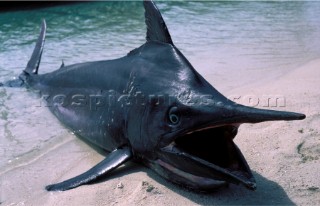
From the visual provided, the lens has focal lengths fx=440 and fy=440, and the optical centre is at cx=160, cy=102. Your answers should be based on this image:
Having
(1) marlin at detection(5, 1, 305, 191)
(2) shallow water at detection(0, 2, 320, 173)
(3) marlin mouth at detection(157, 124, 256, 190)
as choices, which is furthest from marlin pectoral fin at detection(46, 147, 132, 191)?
(2) shallow water at detection(0, 2, 320, 173)

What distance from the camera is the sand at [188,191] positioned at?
9.67 ft

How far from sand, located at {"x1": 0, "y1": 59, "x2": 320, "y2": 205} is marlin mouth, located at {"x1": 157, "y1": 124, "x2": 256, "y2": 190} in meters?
0.14

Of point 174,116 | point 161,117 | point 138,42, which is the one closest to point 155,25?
point 161,117

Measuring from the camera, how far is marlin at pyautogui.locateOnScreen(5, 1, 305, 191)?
106 inches

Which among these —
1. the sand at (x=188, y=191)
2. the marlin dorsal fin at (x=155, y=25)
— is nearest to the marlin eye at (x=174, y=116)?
the sand at (x=188, y=191)

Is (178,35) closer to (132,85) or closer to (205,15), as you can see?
(205,15)

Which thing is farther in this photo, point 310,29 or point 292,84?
point 310,29

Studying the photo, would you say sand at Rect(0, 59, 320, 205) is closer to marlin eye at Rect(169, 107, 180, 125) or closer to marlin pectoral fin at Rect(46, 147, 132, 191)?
marlin pectoral fin at Rect(46, 147, 132, 191)

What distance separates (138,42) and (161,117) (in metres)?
6.15

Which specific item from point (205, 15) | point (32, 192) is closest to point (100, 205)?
point (32, 192)

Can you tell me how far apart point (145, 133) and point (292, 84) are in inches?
111

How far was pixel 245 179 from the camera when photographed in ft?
8.50

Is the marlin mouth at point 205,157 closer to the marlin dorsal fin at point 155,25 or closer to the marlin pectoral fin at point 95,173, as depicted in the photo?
the marlin pectoral fin at point 95,173

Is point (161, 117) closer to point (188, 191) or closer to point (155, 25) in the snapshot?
point (188, 191)
